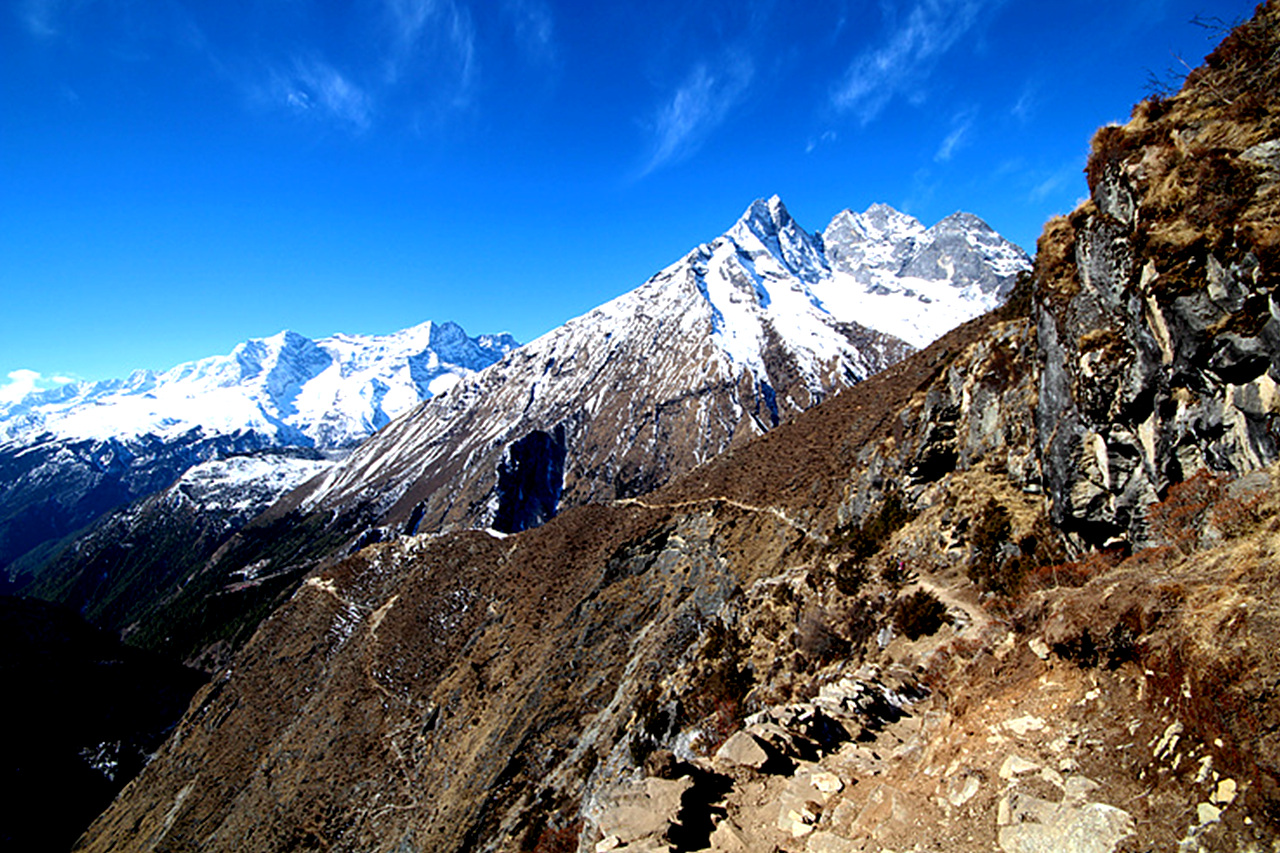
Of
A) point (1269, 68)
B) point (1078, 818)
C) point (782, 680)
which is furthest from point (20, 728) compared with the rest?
point (1269, 68)

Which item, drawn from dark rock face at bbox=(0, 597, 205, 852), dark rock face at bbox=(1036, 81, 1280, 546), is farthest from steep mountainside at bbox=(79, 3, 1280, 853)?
dark rock face at bbox=(0, 597, 205, 852)

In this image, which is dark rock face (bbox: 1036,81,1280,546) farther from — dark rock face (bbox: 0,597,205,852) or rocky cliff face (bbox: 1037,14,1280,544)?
dark rock face (bbox: 0,597,205,852)

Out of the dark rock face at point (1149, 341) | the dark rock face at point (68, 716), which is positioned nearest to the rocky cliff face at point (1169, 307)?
the dark rock face at point (1149, 341)

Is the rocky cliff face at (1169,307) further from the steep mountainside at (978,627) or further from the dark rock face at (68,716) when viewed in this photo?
the dark rock face at (68,716)

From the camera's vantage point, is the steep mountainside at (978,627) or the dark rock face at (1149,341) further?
the dark rock face at (1149,341)

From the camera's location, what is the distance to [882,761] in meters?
12.4

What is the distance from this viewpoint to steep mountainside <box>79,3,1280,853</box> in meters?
8.80

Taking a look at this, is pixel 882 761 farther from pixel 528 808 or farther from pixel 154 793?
pixel 154 793

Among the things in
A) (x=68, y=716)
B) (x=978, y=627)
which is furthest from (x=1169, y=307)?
(x=68, y=716)

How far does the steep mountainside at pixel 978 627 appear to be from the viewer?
8797mm

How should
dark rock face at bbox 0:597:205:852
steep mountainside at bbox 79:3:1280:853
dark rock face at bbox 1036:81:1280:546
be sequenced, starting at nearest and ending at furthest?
steep mountainside at bbox 79:3:1280:853
dark rock face at bbox 1036:81:1280:546
dark rock face at bbox 0:597:205:852

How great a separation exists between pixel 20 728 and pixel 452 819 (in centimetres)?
12922

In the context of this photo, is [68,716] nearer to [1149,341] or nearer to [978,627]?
[978,627]

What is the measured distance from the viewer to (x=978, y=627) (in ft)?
55.6
